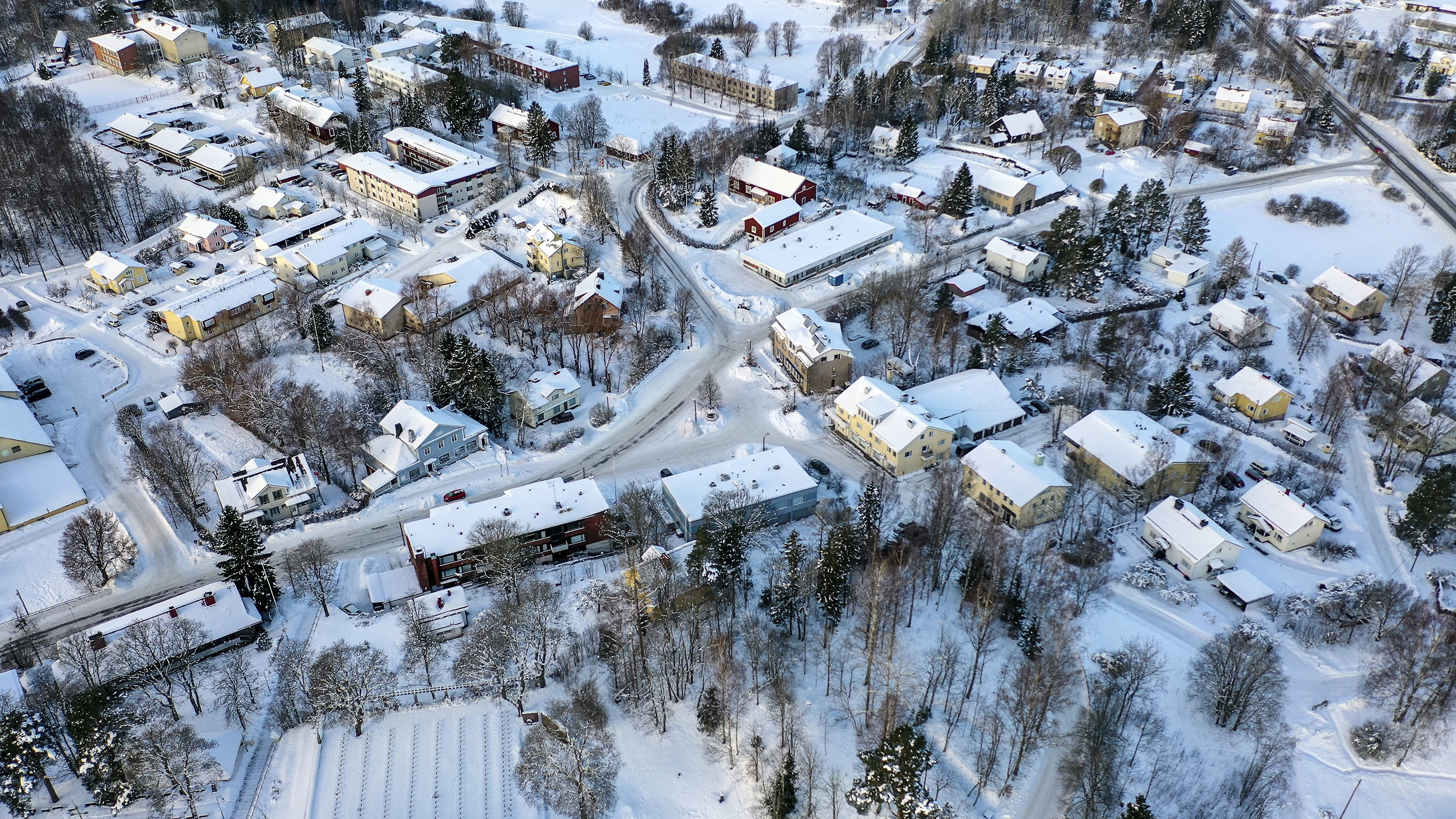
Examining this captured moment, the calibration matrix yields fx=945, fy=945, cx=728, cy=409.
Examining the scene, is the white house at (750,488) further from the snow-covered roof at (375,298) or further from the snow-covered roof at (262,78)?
the snow-covered roof at (262,78)

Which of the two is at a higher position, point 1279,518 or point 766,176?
point 766,176

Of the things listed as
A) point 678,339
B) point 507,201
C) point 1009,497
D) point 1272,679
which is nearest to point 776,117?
point 507,201

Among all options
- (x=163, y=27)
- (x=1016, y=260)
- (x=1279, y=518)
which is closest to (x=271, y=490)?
(x=1279, y=518)

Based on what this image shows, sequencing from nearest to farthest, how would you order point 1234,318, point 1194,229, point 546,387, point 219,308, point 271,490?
1. point 271,490
2. point 546,387
3. point 1234,318
4. point 219,308
5. point 1194,229

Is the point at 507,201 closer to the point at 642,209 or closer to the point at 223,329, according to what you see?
the point at 642,209

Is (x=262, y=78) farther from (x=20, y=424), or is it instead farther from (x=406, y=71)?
(x=20, y=424)

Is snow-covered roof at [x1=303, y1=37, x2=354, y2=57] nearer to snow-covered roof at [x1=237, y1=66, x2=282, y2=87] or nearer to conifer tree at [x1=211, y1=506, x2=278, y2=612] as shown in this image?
snow-covered roof at [x1=237, y1=66, x2=282, y2=87]

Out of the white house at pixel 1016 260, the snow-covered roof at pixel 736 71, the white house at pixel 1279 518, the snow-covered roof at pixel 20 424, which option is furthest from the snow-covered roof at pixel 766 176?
the snow-covered roof at pixel 20 424
